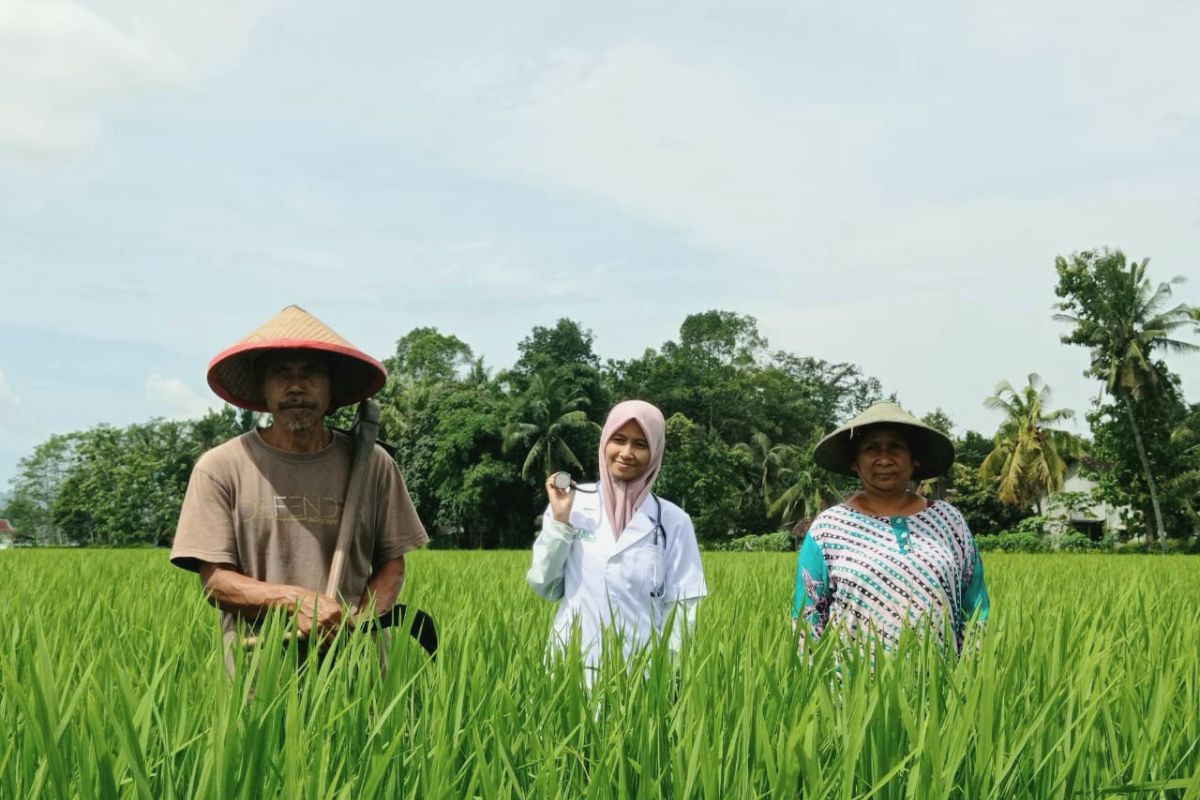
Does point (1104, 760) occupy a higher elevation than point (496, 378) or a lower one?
lower

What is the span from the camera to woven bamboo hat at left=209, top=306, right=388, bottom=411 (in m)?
2.17

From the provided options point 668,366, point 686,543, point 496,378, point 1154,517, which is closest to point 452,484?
point 496,378

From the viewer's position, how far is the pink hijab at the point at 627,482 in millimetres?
2576

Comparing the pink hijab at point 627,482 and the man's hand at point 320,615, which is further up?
the pink hijab at point 627,482

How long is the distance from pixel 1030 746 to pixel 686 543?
121cm

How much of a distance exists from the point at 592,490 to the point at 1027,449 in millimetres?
34717

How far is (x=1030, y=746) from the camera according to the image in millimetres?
1564

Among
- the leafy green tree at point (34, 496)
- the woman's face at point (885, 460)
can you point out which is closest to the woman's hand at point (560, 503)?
the woman's face at point (885, 460)

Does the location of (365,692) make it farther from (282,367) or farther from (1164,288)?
(1164,288)

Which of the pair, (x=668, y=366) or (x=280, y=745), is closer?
(x=280, y=745)

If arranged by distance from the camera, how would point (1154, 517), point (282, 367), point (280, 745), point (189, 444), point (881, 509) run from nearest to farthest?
point (280, 745)
point (282, 367)
point (881, 509)
point (1154, 517)
point (189, 444)

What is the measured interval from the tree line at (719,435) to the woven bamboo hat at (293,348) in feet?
81.9

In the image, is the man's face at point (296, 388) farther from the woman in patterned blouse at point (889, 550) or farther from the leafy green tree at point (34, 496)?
the leafy green tree at point (34, 496)

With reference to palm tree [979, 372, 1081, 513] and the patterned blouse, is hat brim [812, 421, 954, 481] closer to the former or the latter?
the patterned blouse
